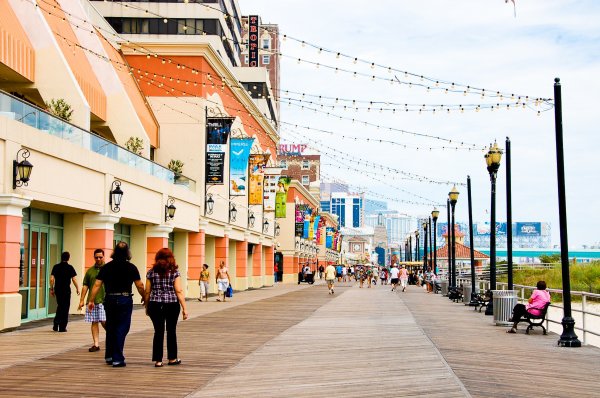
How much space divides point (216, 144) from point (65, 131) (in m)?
14.9

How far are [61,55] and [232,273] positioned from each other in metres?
24.3

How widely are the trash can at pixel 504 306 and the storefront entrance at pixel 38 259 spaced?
38.1 ft

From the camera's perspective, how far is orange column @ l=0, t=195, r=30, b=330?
54.7 ft

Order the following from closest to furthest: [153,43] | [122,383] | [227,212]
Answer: [122,383]
[153,43]
[227,212]

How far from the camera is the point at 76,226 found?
22.7 meters

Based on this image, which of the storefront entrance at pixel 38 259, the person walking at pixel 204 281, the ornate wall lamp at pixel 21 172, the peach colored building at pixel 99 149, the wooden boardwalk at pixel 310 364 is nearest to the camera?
the wooden boardwalk at pixel 310 364

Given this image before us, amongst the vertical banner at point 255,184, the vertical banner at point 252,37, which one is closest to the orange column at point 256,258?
the vertical banner at point 255,184

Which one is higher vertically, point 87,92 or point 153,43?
point 153,43

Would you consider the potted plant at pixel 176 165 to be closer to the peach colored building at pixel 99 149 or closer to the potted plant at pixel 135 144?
the peach colored building at pixel 99 149

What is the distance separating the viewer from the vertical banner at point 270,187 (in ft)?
164

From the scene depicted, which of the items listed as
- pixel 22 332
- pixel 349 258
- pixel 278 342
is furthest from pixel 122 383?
pixel 349 258

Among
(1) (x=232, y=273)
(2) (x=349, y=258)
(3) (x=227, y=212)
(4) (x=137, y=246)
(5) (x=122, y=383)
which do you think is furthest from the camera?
(2) (x=349, y=258)

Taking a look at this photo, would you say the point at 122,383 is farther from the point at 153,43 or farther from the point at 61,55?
the point at 153,43

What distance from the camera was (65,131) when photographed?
1992 centimetres
